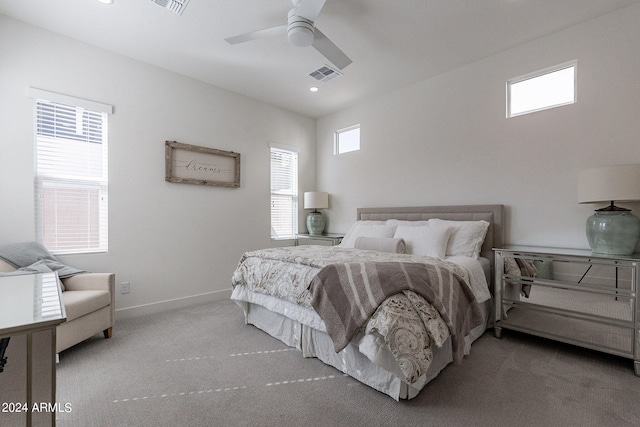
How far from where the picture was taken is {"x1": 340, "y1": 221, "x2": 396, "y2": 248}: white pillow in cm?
351

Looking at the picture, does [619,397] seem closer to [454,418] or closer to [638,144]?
[454,418]

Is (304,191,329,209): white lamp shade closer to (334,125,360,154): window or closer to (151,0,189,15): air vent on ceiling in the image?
(334,125,360,154): window

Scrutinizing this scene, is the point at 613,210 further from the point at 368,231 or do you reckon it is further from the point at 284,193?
the point at 284,193

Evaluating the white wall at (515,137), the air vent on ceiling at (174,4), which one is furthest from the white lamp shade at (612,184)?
the air vent on ceiling at (174,4)

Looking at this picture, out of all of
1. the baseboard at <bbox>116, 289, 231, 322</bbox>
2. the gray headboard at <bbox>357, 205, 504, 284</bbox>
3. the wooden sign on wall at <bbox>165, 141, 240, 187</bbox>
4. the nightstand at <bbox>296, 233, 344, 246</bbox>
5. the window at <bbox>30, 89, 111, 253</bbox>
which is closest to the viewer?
the window at <bbox>30, 89, 111, 253</bbox>

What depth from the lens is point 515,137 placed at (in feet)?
10.2

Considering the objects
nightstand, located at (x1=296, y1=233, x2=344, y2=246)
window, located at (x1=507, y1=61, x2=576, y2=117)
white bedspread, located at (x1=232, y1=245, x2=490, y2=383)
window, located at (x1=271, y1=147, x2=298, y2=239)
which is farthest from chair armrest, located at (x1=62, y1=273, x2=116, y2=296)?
window, located at (x1=507, y1=61, x2=576, y2=117)

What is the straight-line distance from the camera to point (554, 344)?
255 cm

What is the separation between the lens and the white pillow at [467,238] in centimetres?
299

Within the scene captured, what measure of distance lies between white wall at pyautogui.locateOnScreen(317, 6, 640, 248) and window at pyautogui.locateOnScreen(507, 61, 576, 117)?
3.0 inches

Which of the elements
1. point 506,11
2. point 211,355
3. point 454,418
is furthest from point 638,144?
point 211,355

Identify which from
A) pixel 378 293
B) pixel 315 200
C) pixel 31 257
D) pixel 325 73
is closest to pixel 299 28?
pixel 325 73

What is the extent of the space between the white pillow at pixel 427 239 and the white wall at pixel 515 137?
706mm

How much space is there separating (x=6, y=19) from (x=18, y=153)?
4.00ft
